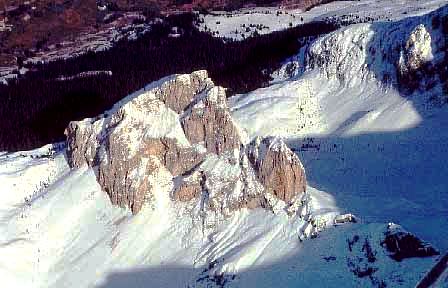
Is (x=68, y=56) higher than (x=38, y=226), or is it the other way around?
(x=38, y=226)

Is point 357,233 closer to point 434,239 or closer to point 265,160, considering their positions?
point 434,239

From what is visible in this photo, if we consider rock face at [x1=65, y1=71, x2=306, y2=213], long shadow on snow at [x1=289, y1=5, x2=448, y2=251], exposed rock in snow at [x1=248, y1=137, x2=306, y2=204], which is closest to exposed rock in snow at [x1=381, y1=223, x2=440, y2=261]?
long shadow on snow at [x1=289, y1=5, x2=448, y2=251]

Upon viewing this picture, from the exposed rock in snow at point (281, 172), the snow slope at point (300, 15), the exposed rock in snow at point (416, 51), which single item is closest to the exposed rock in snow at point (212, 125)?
the exposed rock in snow at point (281, 172)

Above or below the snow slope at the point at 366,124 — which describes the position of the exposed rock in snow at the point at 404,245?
above

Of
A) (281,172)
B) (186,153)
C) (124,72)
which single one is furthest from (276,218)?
(124,72)

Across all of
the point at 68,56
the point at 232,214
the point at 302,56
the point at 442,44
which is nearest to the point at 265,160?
the point at 232,214

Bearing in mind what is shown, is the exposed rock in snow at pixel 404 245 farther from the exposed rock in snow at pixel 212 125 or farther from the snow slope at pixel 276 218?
the exposed rock in snow at pixel 212 125
